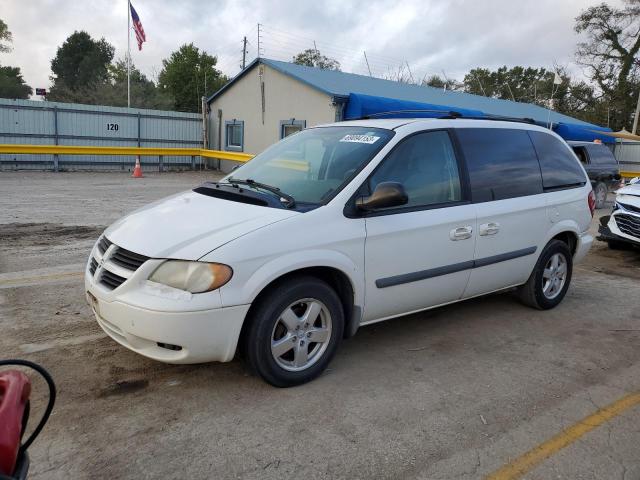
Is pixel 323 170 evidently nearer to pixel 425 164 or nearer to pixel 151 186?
pixel 425 164

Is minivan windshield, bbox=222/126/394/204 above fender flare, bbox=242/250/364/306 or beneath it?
above

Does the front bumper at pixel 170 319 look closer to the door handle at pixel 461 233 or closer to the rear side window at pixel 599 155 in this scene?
the door handle at pixel 461 233

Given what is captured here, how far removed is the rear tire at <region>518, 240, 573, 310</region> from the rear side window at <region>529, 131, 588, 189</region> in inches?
23.5

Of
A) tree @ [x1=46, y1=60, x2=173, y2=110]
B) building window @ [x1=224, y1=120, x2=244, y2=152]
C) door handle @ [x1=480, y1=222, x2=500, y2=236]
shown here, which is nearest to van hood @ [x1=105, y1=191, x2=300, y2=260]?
door handle @ [x1=480, y1=222, x2=500, y2=236]

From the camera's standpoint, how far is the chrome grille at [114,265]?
3.25m

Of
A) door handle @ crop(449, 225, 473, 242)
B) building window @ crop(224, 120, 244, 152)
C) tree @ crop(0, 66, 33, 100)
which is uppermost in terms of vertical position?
tree @ crop(0, 66, 33, 100)

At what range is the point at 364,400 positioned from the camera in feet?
11.2

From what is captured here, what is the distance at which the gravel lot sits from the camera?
2.77 metres

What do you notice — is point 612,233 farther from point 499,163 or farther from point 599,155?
point 599,155

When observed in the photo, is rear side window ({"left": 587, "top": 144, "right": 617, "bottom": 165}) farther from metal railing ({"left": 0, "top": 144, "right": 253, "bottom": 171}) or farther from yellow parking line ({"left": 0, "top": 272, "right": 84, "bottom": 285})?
yellow parking line ({"left": 0, "top": 272, "right": 84, "bottom": 285})

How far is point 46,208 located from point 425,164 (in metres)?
8.59

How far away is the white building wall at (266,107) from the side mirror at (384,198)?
42.3 feet

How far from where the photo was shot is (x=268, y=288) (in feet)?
10.9

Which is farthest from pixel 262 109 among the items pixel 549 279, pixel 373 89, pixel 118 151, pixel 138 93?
pixel 138 93
